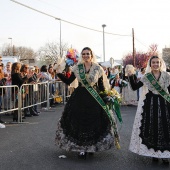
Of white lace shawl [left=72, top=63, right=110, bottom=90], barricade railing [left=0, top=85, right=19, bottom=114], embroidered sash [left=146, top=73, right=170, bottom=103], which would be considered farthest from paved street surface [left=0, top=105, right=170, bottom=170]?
barricade railing [left=0, top=85, right=19, bottom=114]

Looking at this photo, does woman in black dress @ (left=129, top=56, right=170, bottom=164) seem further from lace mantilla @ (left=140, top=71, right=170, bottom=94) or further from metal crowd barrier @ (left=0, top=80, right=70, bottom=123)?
metal crowd barrier @ (left=0, top=80, right=70, bottom=123)

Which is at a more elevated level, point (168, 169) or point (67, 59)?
point (67, 59)

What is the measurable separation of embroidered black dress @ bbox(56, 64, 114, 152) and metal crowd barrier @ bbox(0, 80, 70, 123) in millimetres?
3613

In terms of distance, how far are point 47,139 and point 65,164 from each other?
1876mm

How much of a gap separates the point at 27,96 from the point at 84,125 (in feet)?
16.8

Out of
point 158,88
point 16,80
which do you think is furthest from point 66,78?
point 16,80

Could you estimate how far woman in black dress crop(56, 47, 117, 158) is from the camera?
5.20m

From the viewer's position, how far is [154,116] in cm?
503

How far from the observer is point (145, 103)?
518cm

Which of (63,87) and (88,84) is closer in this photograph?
(88,84)

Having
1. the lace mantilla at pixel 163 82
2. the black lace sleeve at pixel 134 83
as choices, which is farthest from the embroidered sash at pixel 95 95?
the lace mantilla at pixel 163 82

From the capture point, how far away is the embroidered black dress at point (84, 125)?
5.20 meters

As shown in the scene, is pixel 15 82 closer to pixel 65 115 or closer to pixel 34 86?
pixel 34 86

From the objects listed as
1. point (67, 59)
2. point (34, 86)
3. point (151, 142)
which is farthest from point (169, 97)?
point (34, 86)
